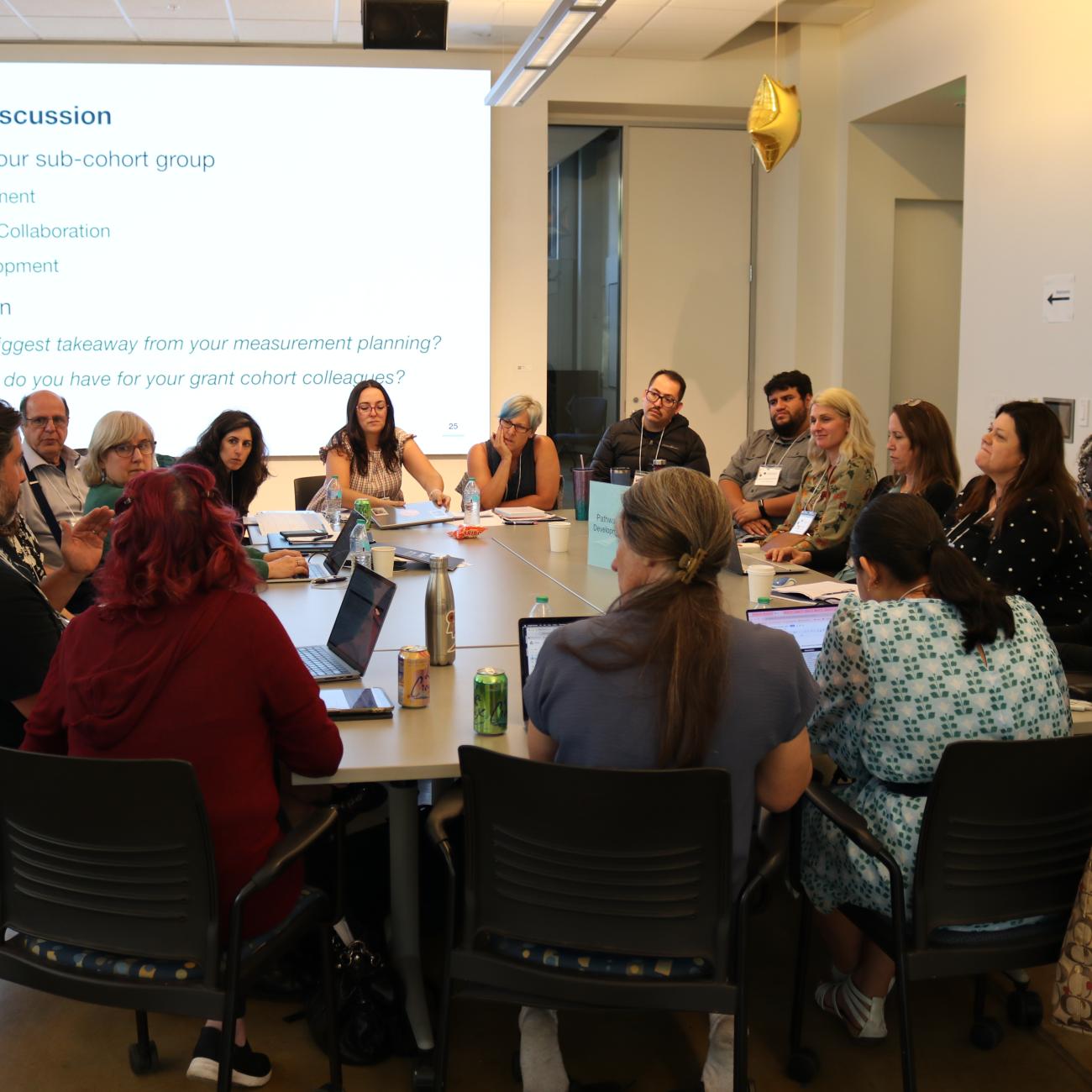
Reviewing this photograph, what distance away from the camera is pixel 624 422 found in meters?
6.00

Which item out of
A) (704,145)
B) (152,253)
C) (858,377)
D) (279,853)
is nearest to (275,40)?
(152,253)

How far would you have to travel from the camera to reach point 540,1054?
2160 mm

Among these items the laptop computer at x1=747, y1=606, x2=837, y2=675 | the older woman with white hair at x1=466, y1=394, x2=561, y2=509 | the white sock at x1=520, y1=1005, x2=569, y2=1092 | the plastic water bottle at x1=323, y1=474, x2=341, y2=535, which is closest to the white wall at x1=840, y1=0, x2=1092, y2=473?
the older woman with white hair at x1=466, y1=394, x2=561, y2=509

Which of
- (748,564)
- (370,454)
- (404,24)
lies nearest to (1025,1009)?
(748,564)

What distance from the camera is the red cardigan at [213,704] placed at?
75.8 inches

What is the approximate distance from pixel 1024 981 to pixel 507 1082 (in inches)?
45.7

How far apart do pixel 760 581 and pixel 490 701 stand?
1255mm

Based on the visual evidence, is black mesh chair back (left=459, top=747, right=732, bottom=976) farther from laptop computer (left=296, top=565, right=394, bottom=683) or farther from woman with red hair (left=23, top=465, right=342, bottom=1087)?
laptop computer (left=296, top=565, right=394, bottom=683)

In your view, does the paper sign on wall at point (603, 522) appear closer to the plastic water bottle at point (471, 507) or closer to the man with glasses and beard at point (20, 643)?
the plastic water bottle at point (471, 507)

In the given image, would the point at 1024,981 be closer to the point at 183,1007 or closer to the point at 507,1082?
the point at 507,1082

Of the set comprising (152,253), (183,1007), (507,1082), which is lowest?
(507,1082)

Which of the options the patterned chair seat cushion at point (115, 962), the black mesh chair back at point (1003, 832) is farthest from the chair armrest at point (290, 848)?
the black mesh chair back at point (1003, 832)

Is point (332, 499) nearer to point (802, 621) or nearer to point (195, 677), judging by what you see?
point (802, 621)

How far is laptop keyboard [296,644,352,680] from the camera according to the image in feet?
8.75
